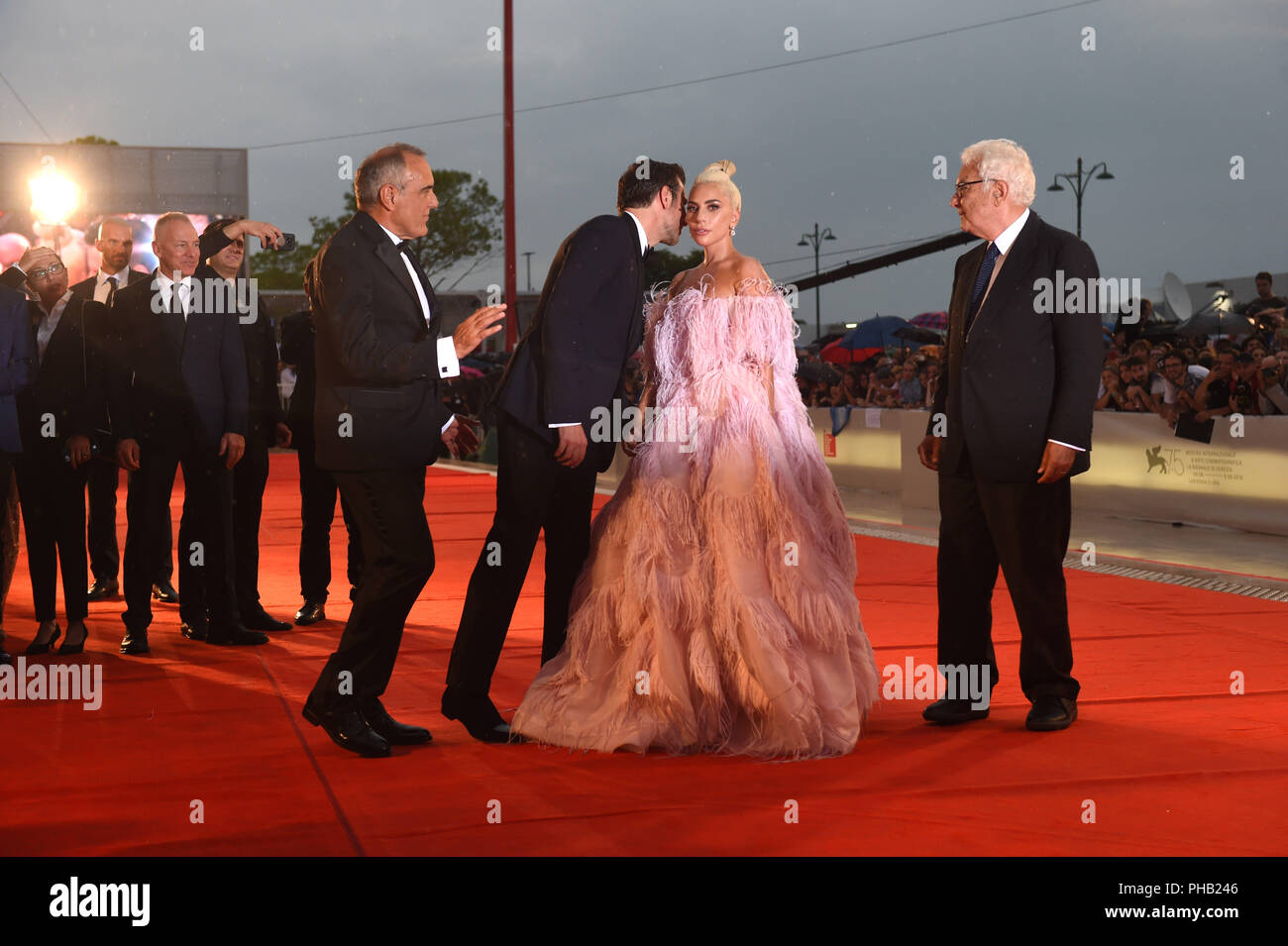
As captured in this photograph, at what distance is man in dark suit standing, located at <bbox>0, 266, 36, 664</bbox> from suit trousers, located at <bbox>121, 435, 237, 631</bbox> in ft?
1.94

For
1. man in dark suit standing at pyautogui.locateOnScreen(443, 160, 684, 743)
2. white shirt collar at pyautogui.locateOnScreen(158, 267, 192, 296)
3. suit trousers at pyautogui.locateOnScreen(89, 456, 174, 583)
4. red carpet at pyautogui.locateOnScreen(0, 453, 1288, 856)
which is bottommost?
red carpet at pyautogui.locateOnScreen(0, 453, 1288, 856)

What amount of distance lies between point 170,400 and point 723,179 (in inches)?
112

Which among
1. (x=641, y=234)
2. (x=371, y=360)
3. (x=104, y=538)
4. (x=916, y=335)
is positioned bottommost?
(x=104, y=538)

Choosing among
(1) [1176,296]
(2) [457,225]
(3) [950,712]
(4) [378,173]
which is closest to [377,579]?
(4) [378,173]

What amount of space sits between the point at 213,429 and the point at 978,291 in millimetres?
3397

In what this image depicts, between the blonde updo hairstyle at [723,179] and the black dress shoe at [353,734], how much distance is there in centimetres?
202

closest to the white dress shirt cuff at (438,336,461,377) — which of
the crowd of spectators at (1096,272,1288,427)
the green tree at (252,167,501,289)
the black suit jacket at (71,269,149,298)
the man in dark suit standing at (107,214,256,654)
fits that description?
the man in dark suit standing at (107,214,256,654)

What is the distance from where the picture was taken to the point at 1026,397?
14.3ft

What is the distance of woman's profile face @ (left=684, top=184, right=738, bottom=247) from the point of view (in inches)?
174

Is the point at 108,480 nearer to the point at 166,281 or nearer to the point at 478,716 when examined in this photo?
the point at 166,281

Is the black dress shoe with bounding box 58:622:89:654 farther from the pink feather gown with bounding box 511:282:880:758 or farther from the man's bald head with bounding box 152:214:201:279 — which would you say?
the pink feather gown with bounding box 511:282:880:758

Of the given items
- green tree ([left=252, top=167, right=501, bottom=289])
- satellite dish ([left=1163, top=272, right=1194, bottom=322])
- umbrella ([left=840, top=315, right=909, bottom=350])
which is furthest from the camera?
green tree ([left=252, top=167, right=501, bottom=289])

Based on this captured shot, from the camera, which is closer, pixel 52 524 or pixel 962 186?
pixel 962 186
